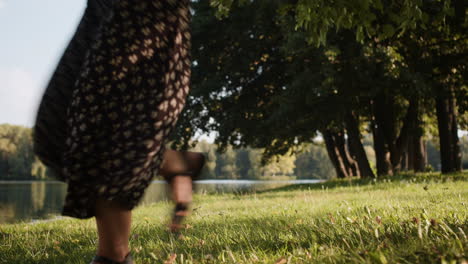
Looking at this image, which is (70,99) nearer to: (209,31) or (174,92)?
(174,92)

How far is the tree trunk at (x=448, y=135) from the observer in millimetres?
14336

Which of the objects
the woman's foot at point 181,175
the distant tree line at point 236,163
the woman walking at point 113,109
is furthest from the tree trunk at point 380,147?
the distant tree line at point 236,163

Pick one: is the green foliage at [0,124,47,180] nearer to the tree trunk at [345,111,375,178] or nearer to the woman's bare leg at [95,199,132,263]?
the tree trunk at [345,111,375,178]

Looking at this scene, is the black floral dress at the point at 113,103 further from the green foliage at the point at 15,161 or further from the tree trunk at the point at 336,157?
the green foliage at the point at 15,161

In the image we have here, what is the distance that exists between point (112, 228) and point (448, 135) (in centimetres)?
1486

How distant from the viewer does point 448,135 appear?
14.3 m

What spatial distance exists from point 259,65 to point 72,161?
17.7m

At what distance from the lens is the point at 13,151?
258ft

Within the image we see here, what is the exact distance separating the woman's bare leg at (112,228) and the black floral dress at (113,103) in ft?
0.13

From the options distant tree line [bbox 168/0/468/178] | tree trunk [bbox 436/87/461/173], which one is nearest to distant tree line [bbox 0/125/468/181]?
distant tree line [bbox 168/0/468/178]

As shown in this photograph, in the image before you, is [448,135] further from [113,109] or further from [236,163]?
[236,163]

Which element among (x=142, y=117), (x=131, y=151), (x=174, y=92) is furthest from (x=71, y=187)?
(x=174, y=92)

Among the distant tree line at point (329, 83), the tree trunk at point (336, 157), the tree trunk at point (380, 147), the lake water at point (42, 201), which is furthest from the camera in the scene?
the tree trunk at point (336, 157)

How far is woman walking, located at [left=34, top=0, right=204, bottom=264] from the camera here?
5.60 feet
